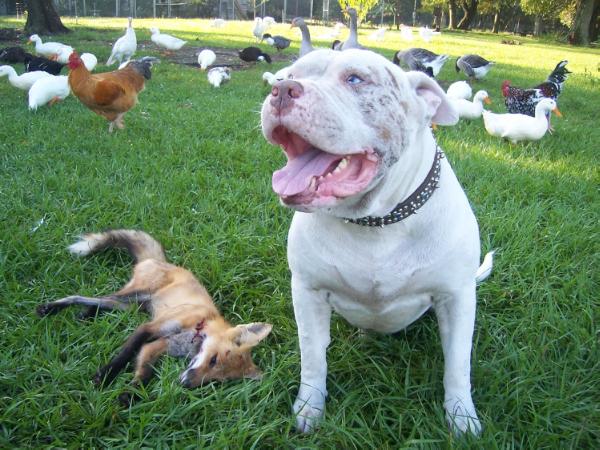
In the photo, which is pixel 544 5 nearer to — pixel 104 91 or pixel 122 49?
pixel 122 49

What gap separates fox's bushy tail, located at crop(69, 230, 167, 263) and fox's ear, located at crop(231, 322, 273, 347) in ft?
3.14

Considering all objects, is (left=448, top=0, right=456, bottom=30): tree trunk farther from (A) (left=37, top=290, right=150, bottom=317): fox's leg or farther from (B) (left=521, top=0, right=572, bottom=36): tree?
(A) (left=37, top=290, right=150, bottom=317): fox's leg

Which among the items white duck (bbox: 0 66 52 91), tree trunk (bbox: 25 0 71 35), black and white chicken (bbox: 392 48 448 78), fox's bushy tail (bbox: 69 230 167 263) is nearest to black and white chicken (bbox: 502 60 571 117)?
black and white chicken (bbox: 392 48 448 78)

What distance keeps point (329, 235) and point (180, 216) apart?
2.04 m

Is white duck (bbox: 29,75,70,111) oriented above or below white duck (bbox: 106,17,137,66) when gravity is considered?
below

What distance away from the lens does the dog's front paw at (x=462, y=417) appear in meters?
1.95

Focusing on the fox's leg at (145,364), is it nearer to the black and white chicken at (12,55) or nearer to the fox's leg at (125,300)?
the fox's leg at (125,300)

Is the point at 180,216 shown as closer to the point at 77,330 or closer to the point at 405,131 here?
the point at 77,330

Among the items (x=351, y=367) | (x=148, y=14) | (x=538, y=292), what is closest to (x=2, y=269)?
(x=351, y=367)

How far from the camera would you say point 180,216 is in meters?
3.76

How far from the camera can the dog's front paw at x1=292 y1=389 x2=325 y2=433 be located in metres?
2.07

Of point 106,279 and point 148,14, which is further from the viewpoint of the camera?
point 148,14

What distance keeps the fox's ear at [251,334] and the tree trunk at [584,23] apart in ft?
97.5

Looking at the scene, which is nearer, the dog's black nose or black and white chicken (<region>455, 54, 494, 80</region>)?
the dog's black nose
